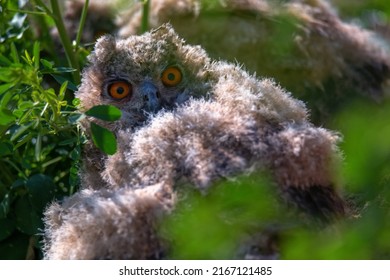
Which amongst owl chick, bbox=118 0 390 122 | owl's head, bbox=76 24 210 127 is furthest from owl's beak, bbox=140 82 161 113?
owl chick, bbox=118 0 390 122

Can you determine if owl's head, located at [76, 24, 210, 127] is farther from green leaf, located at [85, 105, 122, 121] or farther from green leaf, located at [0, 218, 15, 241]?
green leaf, located at [0, 218, 15, 241]

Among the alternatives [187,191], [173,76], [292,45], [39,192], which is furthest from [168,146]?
[292,45]

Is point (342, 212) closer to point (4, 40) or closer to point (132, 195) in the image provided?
point (132, 195)

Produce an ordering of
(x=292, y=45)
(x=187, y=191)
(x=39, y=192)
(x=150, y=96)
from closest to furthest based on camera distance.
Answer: (x=187, y=191), (x=150, y=96), (x=39, y=192), (x=292, y=45)

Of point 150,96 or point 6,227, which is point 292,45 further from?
point 6,227

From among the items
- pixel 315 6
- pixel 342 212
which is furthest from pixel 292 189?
pixel 315 6

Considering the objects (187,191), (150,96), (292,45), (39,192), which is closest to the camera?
(187,191)
